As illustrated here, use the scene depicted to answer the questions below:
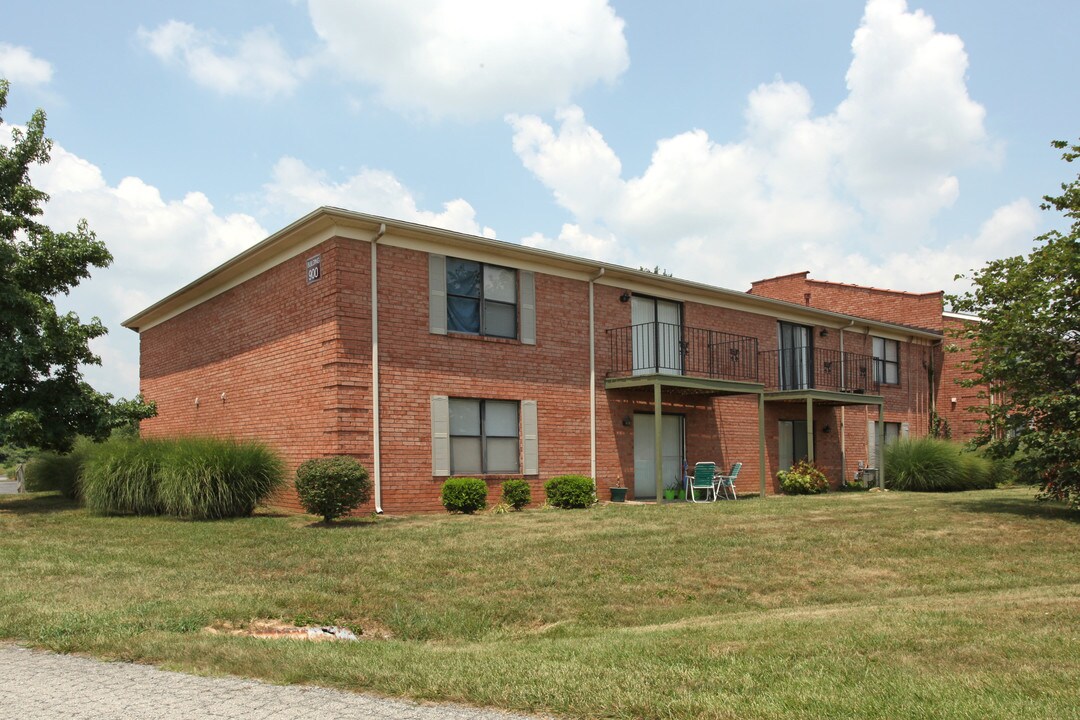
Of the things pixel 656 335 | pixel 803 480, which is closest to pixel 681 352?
pixel 656 335

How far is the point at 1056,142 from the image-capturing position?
1383 centimetres

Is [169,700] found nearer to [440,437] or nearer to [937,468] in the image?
[440,437]

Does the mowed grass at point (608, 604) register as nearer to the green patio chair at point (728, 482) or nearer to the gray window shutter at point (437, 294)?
the gray window shutter at point (437, 294)

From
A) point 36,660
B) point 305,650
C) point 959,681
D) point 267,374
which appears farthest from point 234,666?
point 267,374

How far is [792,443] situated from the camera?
24.0m

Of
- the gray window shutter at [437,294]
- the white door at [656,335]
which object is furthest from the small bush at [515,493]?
the white door at [656,335]

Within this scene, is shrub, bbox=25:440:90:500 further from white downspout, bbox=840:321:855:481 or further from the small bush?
white downspout, bbox=840:321:855:481

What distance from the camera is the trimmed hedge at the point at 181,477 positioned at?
1337 centimetres

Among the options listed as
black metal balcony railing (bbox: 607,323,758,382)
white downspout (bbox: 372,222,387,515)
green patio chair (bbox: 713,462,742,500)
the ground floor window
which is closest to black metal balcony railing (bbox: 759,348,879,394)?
black metal balcony railing (bbox: 607,323,758,382)

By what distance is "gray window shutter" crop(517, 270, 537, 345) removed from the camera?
17.1m

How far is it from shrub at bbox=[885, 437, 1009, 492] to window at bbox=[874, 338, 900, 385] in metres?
3.37

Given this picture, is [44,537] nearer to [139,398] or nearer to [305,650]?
[139,398]

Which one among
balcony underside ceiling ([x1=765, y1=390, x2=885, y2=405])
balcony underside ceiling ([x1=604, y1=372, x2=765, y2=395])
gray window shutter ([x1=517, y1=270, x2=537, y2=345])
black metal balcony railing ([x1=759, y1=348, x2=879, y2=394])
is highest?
gray window shutter ([x1=517, y1=270, x2=537, y2=345])

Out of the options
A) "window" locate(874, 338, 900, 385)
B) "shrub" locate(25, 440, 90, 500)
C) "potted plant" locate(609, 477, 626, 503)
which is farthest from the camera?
"window" locate(874, 338, 900, 385)
